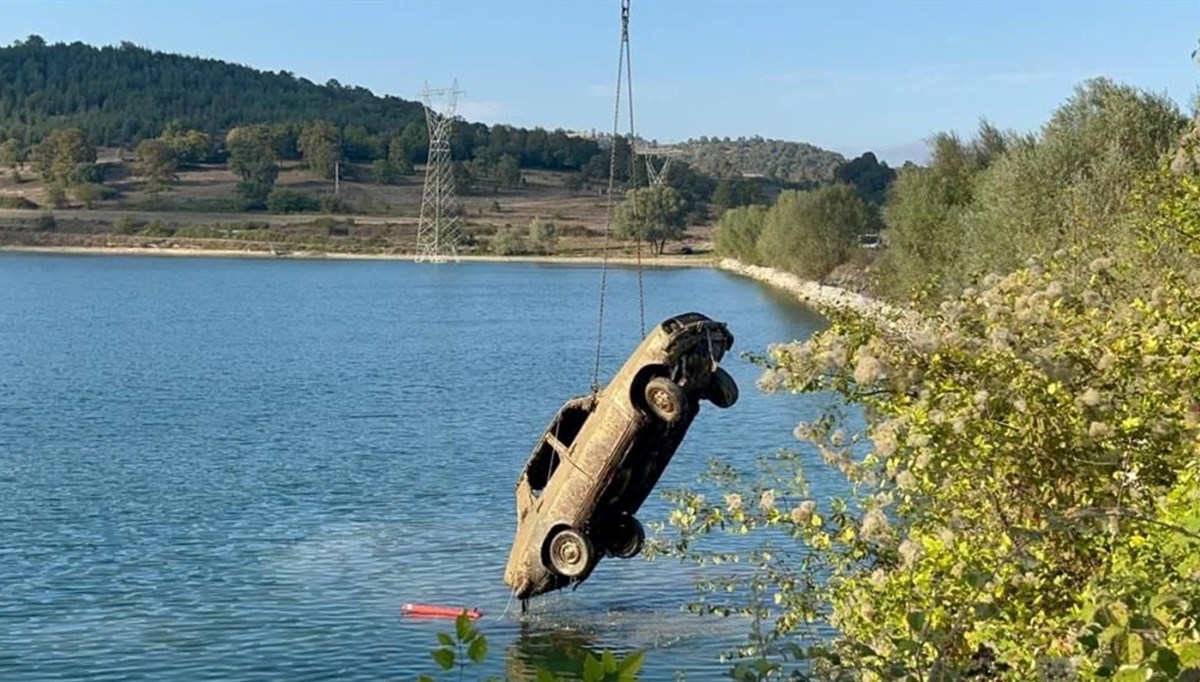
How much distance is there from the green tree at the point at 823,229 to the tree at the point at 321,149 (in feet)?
321

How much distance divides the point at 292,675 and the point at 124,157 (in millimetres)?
181491

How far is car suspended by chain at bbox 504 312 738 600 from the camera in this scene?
14.7m

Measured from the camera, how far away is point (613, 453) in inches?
598

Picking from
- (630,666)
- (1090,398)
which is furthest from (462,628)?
(1090,398)

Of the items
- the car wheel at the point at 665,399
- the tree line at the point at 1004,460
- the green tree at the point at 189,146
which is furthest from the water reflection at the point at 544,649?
the green tree at the point at 189,146

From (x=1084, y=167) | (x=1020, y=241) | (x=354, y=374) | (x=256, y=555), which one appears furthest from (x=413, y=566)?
(x=354, y=374)

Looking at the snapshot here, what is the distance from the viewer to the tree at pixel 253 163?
168125mm

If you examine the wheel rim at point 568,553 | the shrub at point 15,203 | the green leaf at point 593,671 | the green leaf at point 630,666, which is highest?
the green leaf at point 593,671

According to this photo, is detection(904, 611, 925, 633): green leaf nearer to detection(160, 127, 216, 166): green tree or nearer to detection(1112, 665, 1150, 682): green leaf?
detection(1112, 665, 1150, 682): green leaf

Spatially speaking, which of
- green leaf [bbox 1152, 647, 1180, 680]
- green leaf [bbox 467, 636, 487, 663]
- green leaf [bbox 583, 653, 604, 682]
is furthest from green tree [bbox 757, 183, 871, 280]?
green leaf [bbox 583, 653, 604, 682]

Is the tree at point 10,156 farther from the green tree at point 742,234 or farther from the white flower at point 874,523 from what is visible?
the white flower at point 874,523

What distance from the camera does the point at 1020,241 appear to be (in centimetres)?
3741

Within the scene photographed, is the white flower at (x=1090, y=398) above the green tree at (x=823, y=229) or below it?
above

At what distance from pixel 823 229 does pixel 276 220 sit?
82400 mm
